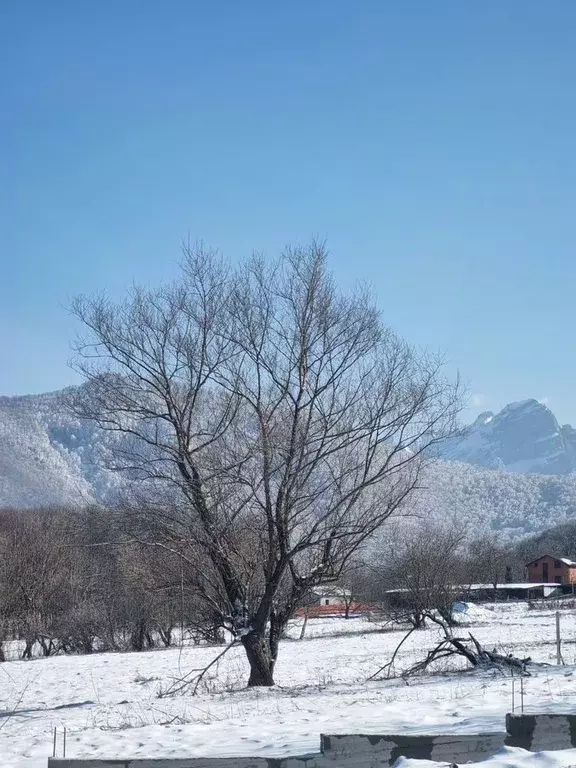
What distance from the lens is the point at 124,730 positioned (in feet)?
39.0

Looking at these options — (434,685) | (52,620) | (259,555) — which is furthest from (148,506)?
(52,620)

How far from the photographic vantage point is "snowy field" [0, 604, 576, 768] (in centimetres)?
1024

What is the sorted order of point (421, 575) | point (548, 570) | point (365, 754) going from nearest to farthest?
point (365, 754) → point (421, 575) → point (548, 570)

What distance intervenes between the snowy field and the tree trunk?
368 mm

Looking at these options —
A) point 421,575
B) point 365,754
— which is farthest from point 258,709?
point 421,575

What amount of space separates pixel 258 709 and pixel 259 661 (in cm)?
396

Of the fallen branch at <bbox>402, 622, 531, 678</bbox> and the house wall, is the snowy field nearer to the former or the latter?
the fallen branch at <bbox>402, 622, 531, 678</bbox>

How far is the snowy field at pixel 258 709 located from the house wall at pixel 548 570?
62999mm

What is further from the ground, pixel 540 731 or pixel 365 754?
pixel 540 731

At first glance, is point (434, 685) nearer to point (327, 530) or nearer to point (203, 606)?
point (327, 530)

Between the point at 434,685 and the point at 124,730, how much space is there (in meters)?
6.36

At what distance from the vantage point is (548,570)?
300 ft

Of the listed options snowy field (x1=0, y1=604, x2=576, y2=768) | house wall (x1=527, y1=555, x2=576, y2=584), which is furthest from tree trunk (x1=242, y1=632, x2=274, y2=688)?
house wall (x1=527, y1=555, x2=576, y2=584)

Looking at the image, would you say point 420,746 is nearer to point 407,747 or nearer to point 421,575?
point 407,747
